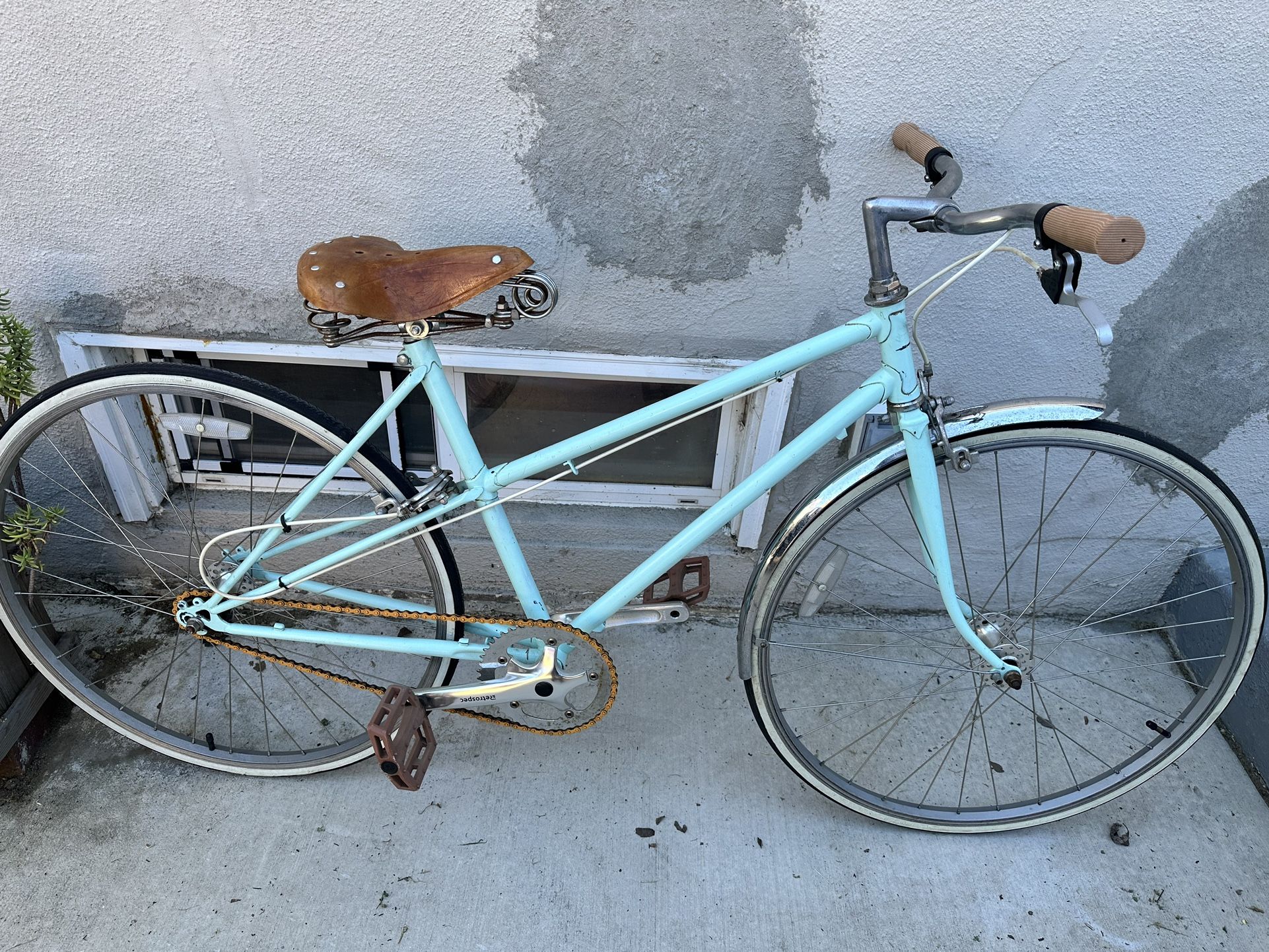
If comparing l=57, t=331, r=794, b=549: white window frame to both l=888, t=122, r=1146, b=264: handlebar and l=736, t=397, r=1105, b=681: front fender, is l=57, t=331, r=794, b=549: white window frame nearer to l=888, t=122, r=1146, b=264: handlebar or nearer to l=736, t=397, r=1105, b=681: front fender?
l=736, t=397, r=1105, b=681: front fender

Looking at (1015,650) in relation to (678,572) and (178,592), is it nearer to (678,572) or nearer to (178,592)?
(678,572)

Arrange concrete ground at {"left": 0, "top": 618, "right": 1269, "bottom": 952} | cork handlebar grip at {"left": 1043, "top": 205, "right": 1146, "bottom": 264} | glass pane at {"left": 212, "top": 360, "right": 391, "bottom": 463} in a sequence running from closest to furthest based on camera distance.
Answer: cork handlebar grip at {"left": 1043, "top": 205, "right": 1146, "bottom": 264}, concrete ground at {"left": 0, "top": 618, "right": 1269, "bottom": 952}, glass pane at {"left": 212, "top": 360, "right": 391, "bottom": 463}

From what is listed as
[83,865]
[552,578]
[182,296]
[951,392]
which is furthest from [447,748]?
[951,392]

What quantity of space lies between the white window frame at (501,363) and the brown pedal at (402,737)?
2.28 ft

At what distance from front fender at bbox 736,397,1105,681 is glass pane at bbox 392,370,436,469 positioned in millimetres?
1047

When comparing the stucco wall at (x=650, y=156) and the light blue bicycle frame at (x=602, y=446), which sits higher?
the stucco wall at (x=650, y=156)

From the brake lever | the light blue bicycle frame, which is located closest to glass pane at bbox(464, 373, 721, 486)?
the light blue bicycle frame

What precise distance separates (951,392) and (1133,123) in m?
0.70

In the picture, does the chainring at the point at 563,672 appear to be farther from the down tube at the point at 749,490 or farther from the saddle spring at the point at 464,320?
the saddle spring at the point at 464,320

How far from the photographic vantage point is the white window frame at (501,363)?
2.05 m

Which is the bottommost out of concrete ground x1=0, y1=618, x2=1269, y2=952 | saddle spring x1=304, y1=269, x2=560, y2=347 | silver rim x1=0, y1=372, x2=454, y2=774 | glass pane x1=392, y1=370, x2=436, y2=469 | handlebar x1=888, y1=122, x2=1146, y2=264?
concrete ground x1=0, y1=618, x2=1269, y2=952

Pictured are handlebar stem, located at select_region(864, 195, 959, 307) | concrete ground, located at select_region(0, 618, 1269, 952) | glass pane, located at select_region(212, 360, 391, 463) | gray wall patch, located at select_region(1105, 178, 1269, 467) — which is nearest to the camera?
handlebar stem, located at select_region(864, 195, 959, 307)

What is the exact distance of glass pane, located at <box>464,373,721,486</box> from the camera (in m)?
2.25

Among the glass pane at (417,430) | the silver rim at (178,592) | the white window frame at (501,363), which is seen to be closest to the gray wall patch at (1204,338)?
the white window frame at (501,363)
